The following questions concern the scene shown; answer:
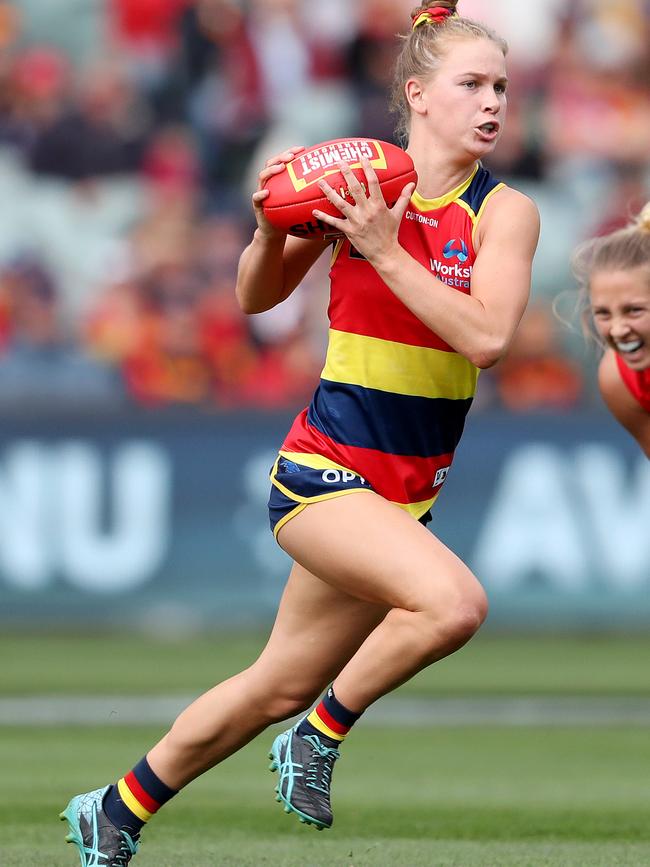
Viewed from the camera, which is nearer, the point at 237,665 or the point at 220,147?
the point at 237,665

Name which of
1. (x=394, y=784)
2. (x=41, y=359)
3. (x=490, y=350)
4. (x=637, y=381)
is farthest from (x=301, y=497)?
(x=41, y=359)

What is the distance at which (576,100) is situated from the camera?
14.0 metres

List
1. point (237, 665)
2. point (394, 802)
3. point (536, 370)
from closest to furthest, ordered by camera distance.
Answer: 1. point (394, 802)
2. point (237, 665)
3. point (536, 370)

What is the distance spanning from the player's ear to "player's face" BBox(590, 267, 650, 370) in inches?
30.2

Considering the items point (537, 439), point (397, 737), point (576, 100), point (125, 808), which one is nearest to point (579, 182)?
point (576, 100)

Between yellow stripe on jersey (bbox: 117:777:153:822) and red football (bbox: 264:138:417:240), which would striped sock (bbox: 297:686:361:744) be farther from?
red football (bbox: 264:138:417:240)

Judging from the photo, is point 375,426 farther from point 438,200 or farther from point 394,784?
point 394,784

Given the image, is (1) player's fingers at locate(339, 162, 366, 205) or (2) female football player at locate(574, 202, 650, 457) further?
(2) female football player at locate(574, 202, 650, 457)

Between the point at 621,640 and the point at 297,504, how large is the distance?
23.5 ft

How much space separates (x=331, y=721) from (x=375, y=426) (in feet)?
2.65

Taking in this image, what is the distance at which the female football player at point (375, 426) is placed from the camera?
4.17 m

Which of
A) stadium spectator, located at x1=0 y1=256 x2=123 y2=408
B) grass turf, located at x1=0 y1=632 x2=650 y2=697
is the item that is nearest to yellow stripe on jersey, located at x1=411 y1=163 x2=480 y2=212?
grass turf, located at x1=0 y1=632 x2=650 y2=697

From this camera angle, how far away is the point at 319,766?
13.8 ft

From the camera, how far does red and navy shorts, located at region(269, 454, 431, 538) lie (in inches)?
171
